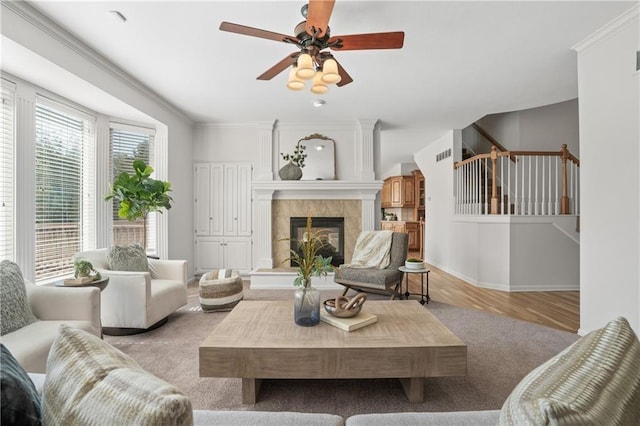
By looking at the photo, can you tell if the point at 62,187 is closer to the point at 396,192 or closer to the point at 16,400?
the point at 16,400

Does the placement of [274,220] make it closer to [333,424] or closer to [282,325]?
[282,325]

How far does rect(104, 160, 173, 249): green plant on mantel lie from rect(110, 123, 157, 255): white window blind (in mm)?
709

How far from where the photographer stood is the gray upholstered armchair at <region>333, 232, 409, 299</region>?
3652 mm

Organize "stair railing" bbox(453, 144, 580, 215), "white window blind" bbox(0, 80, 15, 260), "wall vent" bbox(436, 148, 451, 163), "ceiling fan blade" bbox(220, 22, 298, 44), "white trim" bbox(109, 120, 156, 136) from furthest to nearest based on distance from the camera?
"wall vent" bbox(436, 148, 451, 163) < "stair railing" bbox(453, 144, 580, 215) < "white trim" bbox(109, 120, 156, 136) < "white window blind" bbox(0, 80, 15, 260) < "ceiling fan blade" bbox(220, 22, 298, 44)

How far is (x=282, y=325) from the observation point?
203 centimetres

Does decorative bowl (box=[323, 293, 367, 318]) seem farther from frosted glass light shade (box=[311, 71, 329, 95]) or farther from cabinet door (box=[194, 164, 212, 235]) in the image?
cabinet door (box=[194, 164, 212, 235])

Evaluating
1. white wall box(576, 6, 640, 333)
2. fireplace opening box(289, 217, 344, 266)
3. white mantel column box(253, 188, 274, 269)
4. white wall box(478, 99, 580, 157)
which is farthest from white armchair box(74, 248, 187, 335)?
white wall box(478, 99, 580, 157)

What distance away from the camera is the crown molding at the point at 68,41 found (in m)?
2.23

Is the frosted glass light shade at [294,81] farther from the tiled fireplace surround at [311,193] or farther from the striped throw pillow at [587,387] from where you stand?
the tiled fireplace surround at [311,193]

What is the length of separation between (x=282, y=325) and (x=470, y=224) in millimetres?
4132

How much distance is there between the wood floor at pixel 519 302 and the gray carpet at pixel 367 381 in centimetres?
35

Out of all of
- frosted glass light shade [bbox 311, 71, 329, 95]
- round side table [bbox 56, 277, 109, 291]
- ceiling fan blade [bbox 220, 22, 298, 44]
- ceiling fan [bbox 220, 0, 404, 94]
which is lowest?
round side table [bbox 56, 277, 109, 291]

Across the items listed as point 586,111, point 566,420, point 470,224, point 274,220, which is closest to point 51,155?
point 274,220

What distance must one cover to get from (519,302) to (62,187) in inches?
220
